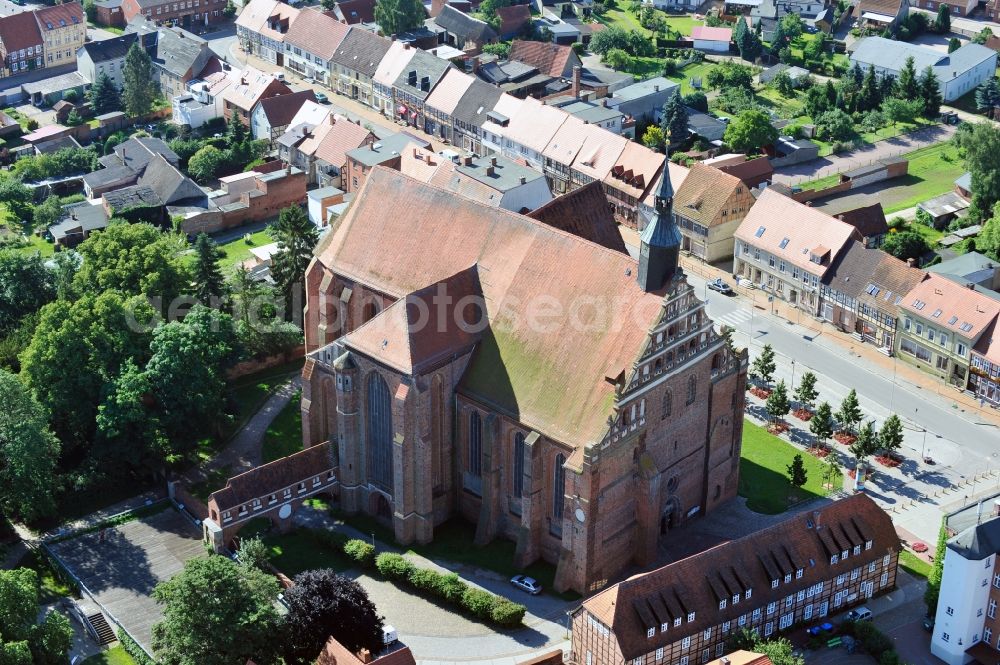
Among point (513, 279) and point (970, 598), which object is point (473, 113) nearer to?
point (513, 279)

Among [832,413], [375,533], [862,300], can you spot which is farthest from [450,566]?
[862,300]

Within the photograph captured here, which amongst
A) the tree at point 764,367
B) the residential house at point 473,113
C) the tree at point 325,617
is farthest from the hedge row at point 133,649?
the residential house at point 473,113

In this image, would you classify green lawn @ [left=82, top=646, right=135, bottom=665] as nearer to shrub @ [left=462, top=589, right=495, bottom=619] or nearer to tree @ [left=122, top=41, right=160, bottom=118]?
shrub @ [left=462, top=589, right=495, bottom=619]

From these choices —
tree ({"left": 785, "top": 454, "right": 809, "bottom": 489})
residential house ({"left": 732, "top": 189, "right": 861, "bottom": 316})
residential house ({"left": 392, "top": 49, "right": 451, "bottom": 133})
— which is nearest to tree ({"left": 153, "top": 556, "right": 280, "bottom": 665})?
tree ({"left": 785, "top": 454, "right": 809, "bottom": 489})

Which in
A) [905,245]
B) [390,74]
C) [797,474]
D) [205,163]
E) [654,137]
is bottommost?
[797,474]

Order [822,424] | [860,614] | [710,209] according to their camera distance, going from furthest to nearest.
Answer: [710,209]
[822,424]
[860,614]

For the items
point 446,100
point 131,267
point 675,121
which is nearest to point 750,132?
point 675,121
